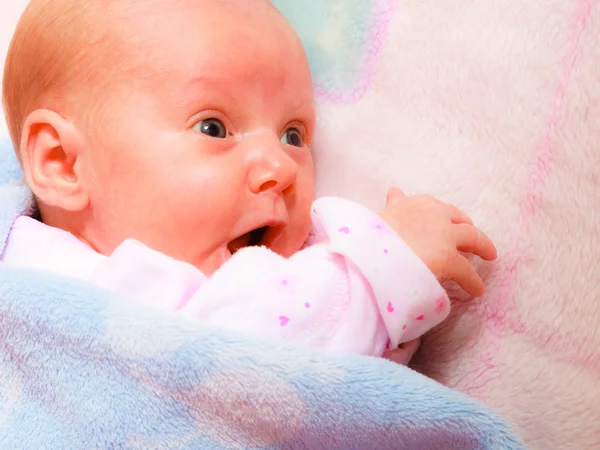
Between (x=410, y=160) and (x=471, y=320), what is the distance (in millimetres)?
249

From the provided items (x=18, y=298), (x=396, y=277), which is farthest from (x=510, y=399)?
(x=18, y=298)

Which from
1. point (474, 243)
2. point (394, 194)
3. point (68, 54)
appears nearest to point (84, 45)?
point (68, 54)

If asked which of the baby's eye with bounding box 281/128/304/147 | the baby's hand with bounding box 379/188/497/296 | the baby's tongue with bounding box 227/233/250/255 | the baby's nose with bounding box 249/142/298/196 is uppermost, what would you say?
the baby's hand with bounding box 379/188/497/296

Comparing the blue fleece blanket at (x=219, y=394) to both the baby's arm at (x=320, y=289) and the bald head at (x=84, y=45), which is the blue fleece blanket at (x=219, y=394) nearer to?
the baby's arm at (x=320, y=289)

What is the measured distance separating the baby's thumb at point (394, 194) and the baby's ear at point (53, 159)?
0.42m

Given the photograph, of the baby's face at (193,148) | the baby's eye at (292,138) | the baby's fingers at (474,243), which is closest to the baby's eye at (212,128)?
the baby's face at (193,148)

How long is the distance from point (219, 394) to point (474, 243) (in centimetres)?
37

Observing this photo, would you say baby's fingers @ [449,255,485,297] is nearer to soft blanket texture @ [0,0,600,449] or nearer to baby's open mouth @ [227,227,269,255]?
soft blanket texture @ [0,0,600,449]

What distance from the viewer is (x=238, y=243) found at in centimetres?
103

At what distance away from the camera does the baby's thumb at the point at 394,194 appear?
39.3 inches

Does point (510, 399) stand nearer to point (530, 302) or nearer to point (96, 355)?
point (530, 302)

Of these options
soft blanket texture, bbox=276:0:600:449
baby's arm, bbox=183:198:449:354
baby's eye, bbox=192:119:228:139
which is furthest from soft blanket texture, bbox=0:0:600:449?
baby's eye, bbox=192:119:228:139

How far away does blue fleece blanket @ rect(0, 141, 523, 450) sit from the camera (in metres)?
0.76

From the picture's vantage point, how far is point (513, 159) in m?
0.94
